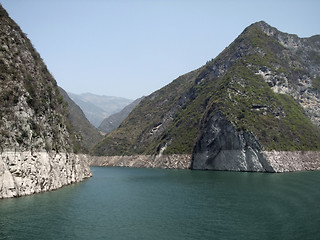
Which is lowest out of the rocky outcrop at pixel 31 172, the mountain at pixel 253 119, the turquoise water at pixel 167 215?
the turquoise water at pixel 167 215

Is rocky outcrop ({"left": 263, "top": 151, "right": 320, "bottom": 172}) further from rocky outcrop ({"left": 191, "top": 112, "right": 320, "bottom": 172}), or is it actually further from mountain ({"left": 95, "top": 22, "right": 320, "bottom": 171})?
mountain ({"left": 95, "top": 22, "right": 320, "bottom": 171})

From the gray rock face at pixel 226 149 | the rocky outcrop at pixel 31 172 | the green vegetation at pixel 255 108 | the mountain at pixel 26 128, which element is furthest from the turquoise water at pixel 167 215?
the green vegetation at pixel 255 108

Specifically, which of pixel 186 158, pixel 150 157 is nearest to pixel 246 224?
pixel 186 158

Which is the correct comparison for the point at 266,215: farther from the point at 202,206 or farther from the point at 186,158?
the point at 186,158

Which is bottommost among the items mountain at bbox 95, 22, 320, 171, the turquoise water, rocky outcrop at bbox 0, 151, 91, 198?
the turquoise water

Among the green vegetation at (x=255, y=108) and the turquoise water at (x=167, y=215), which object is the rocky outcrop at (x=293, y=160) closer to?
the green vegetation at (x=255, y=108)

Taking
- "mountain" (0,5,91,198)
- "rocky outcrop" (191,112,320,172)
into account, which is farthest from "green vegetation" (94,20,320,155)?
"mountain" (0,5,91,198)
